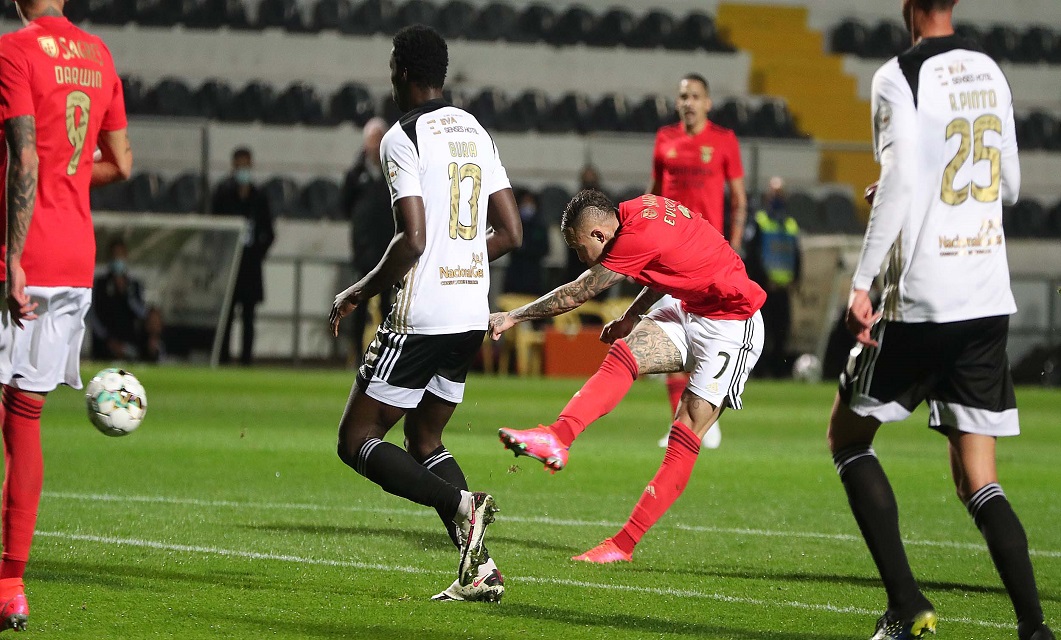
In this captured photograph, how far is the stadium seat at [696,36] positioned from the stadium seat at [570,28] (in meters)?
1.40

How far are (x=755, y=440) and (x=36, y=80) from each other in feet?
27.1

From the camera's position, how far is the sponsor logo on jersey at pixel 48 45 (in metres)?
4.79

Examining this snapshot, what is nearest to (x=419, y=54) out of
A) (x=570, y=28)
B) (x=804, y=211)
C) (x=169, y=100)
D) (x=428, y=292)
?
(x=428, y=292)

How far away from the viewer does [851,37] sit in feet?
87.4

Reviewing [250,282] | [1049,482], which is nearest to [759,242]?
[250,282]

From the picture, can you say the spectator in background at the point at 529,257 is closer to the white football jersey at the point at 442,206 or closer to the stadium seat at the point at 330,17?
the stadium seat at the point at 330,17

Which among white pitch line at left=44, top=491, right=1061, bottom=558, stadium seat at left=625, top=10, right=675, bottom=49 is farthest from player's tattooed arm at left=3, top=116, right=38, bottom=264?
stadium seat at left=625, top=10, right=675, bottom=49

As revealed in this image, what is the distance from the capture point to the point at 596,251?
617 cm

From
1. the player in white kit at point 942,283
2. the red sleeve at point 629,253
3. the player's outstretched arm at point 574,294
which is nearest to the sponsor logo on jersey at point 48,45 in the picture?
the player's outstretched arm at point 574,294

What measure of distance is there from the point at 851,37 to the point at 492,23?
22.5ft

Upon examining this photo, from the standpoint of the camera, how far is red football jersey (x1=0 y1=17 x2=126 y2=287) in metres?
4.75

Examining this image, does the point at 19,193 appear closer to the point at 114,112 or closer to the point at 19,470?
the point at 114,112

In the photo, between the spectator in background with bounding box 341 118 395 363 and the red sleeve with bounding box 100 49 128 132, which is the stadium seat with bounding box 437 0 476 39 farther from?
the red sleeve with bounding box 100 49 128 132

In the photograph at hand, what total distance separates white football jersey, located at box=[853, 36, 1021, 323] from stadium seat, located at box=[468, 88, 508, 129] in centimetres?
1808
